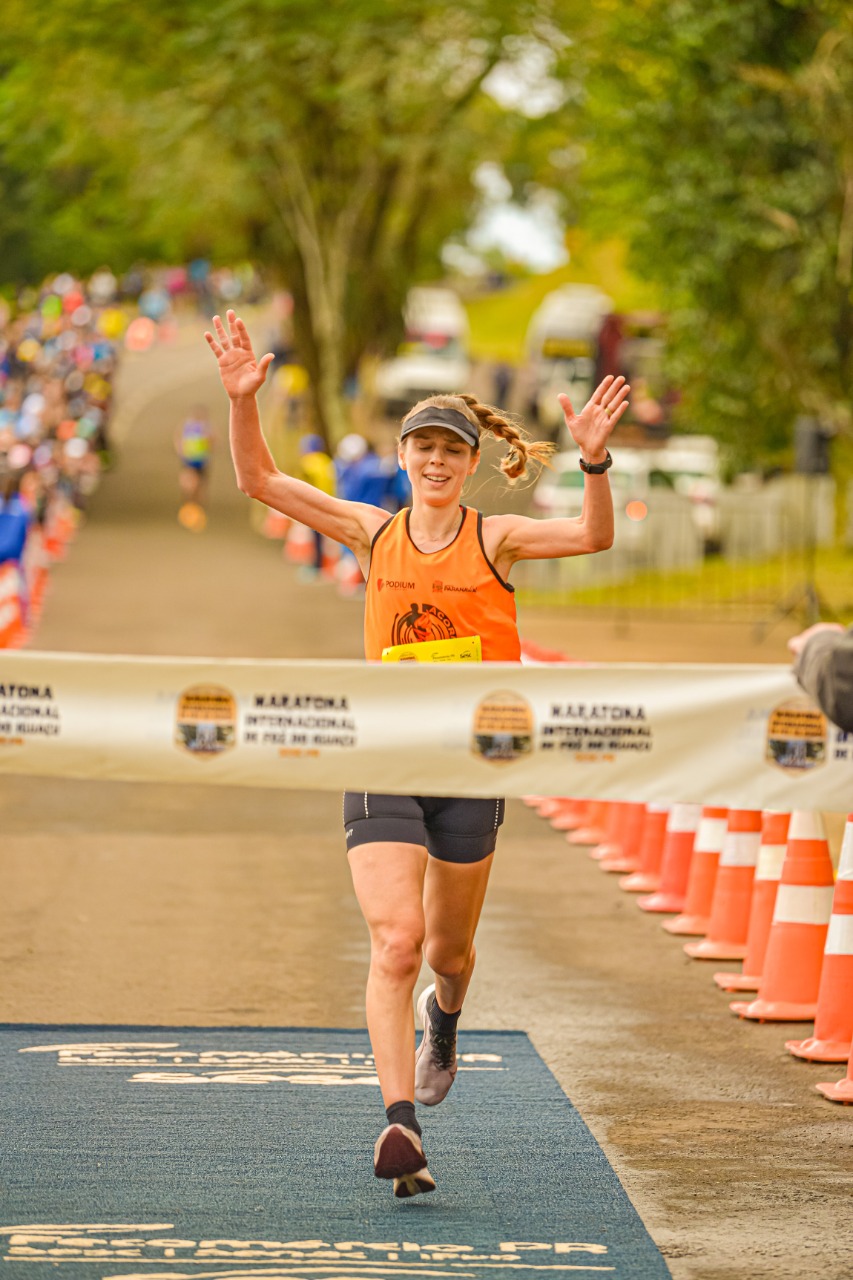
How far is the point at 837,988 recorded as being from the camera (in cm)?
743

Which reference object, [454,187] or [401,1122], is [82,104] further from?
[401,1122]

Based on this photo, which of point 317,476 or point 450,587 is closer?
point 450,587

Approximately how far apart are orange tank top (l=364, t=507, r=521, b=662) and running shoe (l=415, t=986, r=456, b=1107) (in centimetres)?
114

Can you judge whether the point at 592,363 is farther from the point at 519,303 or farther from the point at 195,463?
the point at 519,303

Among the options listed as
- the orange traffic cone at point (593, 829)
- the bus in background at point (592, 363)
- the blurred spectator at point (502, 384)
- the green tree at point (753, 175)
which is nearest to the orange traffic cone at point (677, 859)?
the orange traffic cone at point (593, 829)

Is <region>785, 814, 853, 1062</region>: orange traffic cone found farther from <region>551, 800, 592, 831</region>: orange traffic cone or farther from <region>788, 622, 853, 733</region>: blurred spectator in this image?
<region>551, 800, 592, 831</region>: orange traffic cone

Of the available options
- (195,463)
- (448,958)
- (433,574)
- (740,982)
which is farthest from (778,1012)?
(195,463)

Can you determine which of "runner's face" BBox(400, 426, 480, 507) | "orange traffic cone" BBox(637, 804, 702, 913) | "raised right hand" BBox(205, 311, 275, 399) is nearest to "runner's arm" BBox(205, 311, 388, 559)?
"raised right hand" BBox(205, 311, 275, 399)

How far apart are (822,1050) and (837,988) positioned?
0.22 metres

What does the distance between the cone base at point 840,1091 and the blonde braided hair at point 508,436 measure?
2.23 meters

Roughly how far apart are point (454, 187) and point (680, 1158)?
41.7 metres

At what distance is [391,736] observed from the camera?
20.4ft

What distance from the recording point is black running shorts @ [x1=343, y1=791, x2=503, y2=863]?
18.7 ft

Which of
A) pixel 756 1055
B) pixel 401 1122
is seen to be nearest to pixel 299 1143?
pixel 401 1122
